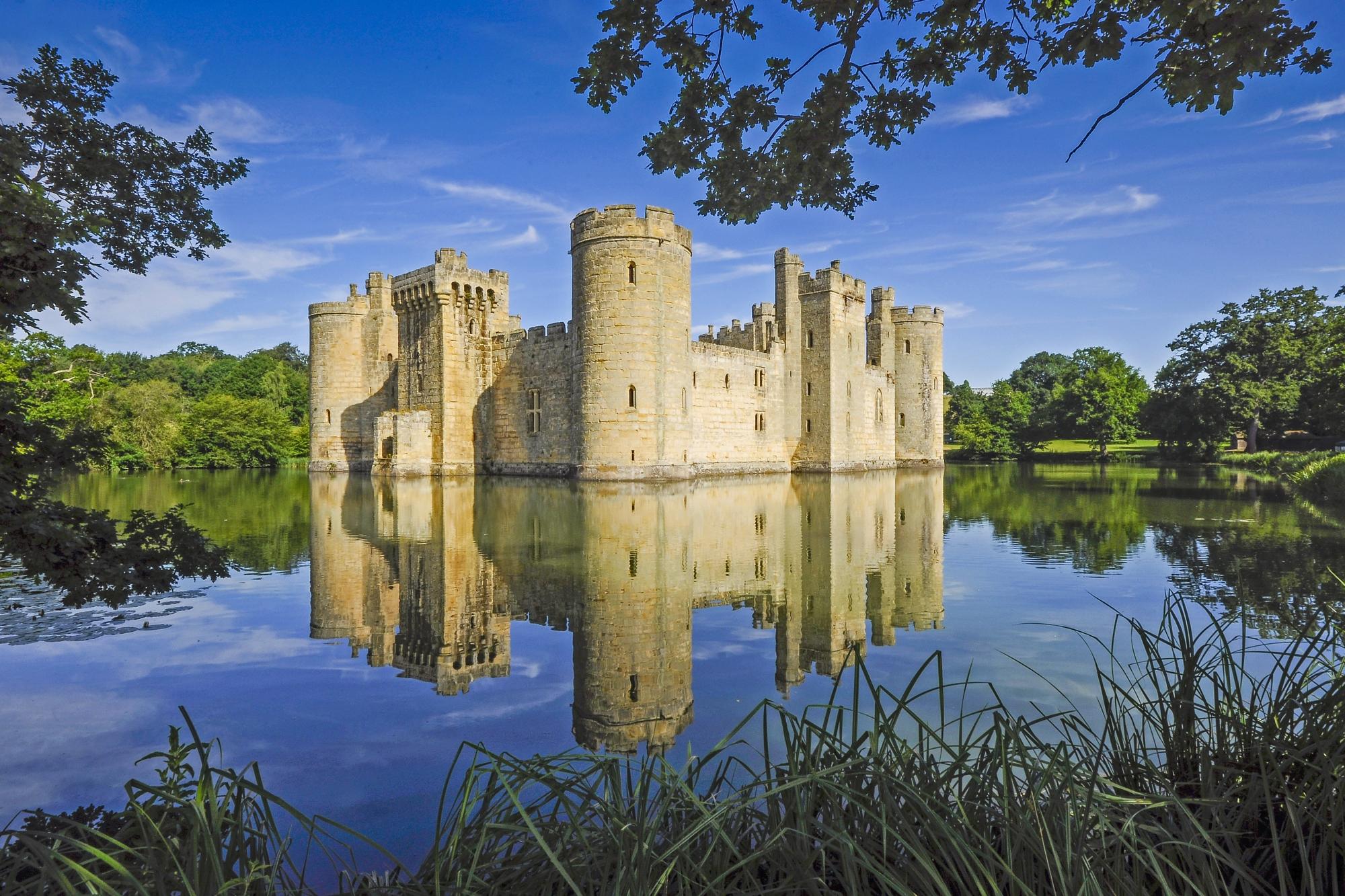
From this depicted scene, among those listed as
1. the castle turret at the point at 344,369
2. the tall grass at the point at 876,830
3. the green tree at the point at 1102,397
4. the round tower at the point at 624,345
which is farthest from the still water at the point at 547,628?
the green tree at the point at 1102,397

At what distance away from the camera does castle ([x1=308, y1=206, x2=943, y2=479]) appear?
77.9ft

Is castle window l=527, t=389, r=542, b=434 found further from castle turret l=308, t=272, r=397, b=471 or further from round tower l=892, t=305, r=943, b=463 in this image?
round tower l=892, t=305, r=943, b=463

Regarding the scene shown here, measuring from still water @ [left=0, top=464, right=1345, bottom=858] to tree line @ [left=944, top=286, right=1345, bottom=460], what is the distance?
27174mm

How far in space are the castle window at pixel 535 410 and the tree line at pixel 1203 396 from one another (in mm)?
30732

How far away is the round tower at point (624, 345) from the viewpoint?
23625mm

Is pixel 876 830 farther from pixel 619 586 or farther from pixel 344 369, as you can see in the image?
pixel 344 369

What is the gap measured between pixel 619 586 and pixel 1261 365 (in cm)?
5131

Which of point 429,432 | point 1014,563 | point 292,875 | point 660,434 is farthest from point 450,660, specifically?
point 429,432

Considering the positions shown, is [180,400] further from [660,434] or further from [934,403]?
[934,403]

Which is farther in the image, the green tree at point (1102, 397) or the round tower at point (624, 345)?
the green tree at point (1102, 397)

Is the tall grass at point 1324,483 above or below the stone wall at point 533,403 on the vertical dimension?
below

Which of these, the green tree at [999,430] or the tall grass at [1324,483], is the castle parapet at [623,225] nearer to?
the tall grass at [1324,483]

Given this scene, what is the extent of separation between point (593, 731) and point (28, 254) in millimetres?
3565

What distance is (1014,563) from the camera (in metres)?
9.91
